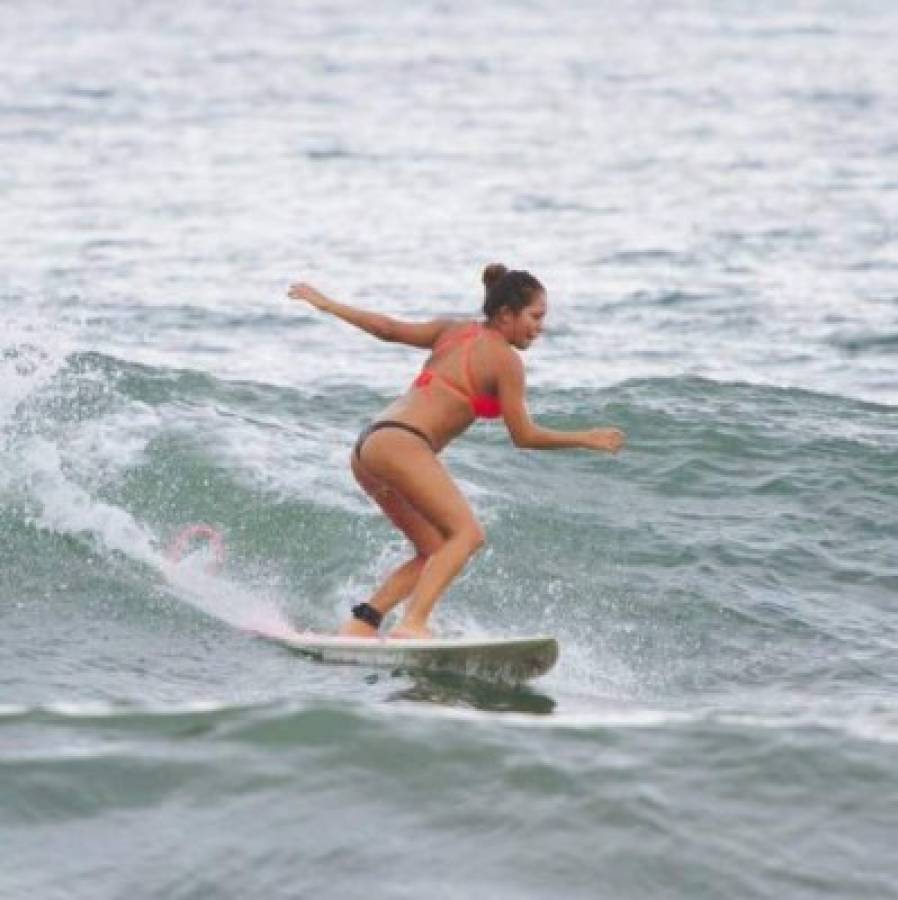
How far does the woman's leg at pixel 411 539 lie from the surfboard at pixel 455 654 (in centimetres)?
17

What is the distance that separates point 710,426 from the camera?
54.0ft

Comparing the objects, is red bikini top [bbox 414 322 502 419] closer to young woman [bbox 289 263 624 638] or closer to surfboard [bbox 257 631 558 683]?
young woman [bbox 289 263 624 638]

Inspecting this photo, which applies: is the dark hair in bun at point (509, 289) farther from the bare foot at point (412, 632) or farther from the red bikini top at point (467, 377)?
the bare foot at point (412, 632)

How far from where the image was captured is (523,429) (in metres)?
10.9

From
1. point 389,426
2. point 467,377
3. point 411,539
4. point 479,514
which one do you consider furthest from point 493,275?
point 479,514

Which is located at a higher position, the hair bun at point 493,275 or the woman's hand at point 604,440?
the hair bun at point 493,275

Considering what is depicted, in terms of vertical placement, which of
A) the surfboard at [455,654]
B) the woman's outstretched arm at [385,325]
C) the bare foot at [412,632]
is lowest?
the surfboard at [455,654]

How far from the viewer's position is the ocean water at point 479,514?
8906 mm

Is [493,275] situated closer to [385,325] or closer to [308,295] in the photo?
[385,325]

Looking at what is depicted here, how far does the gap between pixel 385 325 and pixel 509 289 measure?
66 centimetres

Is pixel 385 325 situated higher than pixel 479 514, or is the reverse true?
pixel 385 325

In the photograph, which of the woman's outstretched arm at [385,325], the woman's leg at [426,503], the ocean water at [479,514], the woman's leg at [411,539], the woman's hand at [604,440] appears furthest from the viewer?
the woman's leg at [411,539]

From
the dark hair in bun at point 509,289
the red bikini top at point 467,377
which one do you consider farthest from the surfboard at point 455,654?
the dark hair in bun at point 509,289

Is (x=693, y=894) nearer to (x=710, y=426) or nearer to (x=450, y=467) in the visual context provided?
(x=450, y=467)
